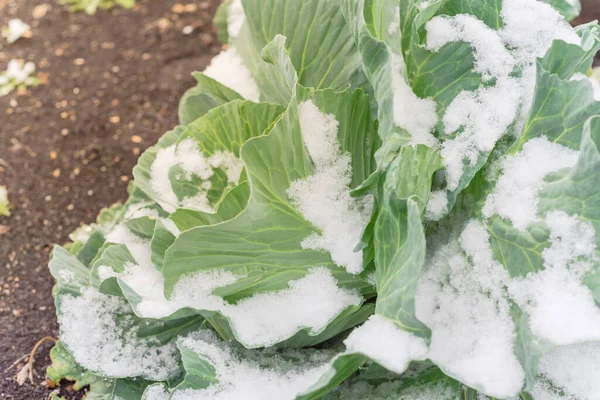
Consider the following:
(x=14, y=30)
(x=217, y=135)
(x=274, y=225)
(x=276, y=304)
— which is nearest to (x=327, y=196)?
(x=274, y=225)

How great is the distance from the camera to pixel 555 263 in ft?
2.94

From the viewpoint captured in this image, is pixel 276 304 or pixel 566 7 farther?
pixel 566 7

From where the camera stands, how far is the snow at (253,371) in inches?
42.5

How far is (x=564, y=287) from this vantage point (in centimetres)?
89

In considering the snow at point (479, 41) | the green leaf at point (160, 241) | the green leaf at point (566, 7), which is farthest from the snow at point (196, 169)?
the green leaf at point (566, 7)

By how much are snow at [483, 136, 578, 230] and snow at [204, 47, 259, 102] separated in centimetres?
68

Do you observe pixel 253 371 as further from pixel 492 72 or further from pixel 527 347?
pixel 492 72

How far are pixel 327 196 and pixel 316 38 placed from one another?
1.20 ft

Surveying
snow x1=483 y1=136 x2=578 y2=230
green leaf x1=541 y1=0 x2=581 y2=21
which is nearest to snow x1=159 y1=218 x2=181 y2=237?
snow x1=483 y1=136 x2=578 y2=230

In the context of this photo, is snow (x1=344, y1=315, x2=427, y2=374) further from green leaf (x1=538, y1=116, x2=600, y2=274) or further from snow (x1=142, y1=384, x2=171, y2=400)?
snow (x1=142, y1=384, x2=171, y2=400)

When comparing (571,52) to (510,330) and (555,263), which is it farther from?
(510,330)

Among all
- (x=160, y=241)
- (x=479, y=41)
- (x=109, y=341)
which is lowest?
(x=109, y=341)

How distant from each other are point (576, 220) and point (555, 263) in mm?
67

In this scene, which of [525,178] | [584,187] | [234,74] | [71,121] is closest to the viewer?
[584,187]
